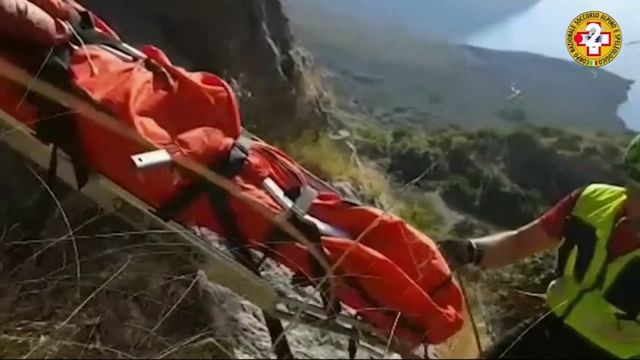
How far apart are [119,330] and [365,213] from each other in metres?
0.34

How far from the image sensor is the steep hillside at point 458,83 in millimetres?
2025

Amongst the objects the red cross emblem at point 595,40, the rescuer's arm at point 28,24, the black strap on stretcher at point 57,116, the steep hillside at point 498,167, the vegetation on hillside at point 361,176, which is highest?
the rescuer's arm at point 28,24

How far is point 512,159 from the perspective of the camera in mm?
2051

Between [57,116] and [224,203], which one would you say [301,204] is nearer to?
[224,203]

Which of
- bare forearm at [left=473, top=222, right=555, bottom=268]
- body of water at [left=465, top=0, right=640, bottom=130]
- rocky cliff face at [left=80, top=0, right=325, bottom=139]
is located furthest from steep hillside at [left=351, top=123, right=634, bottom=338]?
bare forearm at [left=473, top=222, right=555, bottom=268]

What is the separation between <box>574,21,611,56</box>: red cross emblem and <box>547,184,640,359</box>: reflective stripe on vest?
566 mm

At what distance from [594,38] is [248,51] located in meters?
0.81

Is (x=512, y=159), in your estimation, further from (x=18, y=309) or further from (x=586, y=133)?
(x=18, y=309)

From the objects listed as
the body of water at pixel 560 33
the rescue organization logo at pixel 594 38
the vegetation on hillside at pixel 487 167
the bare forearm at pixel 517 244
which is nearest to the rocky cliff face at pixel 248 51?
the vegetation on hillside at pixel 487 167

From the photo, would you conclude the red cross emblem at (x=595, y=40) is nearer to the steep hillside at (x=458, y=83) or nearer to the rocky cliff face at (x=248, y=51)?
the steep hillside at (x=458, y=83)

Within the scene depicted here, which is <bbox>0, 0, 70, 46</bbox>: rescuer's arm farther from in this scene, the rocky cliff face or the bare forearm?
the rocky cliff face

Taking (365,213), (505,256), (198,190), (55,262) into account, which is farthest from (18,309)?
(505,256)

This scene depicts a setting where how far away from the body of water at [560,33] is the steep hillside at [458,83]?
0.02m

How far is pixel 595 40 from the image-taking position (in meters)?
1.92
